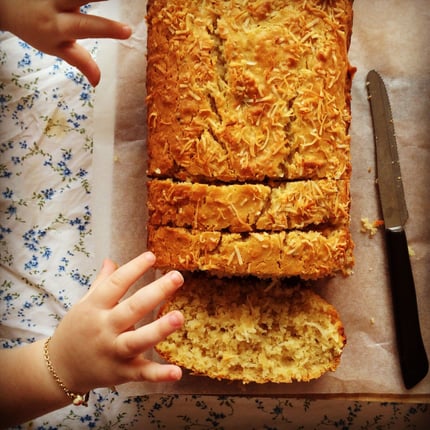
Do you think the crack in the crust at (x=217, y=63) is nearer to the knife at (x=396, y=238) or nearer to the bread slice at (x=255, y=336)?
the bread slice at (x=255, y=336)

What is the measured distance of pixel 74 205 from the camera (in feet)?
8.78

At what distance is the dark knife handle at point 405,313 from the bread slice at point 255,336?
36cm

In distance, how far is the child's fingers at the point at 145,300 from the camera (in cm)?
198

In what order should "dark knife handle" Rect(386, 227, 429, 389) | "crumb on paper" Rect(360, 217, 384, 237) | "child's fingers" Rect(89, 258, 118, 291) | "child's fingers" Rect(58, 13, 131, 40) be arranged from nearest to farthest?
1. "child's fingers" Rect(89, 258, 118, 291)
2. "child's fingers" Rect(58, 13, 131, 40)
3. "dark knife handle" Rect(386, 227, 429, 389)
4. "crumb on paper" Rect(360, 217, 384, 237)

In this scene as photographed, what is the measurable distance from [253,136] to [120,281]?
0.74 m

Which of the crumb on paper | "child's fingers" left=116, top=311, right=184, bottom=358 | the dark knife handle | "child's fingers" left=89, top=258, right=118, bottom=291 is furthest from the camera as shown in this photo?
the crumb on paper

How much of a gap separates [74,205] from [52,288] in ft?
1.35

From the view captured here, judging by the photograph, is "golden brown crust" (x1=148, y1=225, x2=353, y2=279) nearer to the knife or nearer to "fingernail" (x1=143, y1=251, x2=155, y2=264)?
"fingernail" (x1=143, y1=251, x2=155, y2=264)

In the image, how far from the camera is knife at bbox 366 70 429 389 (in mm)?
2441

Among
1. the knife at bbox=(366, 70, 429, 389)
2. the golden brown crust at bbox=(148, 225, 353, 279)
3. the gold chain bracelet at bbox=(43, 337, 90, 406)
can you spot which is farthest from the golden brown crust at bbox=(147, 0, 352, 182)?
the gold chain bracelet at bbox=(43, 337, 90, 406)

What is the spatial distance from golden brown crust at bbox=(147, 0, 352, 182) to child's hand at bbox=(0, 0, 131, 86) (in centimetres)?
33

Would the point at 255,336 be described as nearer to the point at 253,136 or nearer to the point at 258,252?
the point at 258,252

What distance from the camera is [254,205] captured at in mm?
2096

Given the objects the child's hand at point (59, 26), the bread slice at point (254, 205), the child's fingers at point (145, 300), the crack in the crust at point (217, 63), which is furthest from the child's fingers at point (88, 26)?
the child's fingers at point (145, 300)
